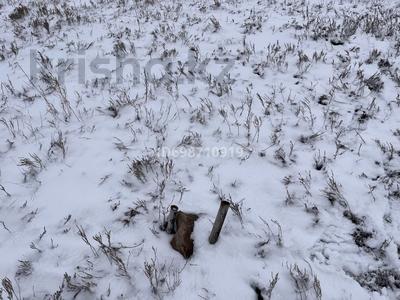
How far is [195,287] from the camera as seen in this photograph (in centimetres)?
241

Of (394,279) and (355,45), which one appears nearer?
(394,279)

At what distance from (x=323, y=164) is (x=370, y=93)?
5.35ft

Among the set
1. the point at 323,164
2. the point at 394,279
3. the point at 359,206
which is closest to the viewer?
the point at 394,279

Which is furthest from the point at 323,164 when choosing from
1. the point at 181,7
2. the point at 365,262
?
the point at 181,7

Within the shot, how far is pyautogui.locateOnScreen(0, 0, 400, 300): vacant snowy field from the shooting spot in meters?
2.49

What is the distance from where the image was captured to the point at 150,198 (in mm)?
3084

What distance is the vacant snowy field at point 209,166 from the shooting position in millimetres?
2490

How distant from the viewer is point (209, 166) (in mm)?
3428

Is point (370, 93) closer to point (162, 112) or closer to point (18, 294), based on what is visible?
point (162, 112)

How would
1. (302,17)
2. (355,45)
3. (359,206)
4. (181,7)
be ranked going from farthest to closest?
(181,7) → (302,17) → (355,45) → (359,206)

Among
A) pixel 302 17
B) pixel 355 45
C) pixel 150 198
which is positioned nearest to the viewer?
pixel 150 198

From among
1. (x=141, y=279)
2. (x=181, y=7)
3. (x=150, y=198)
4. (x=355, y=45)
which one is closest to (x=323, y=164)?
(x=150, y=198)

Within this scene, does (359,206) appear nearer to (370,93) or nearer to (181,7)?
(370,93)

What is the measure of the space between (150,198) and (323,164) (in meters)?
1.62
